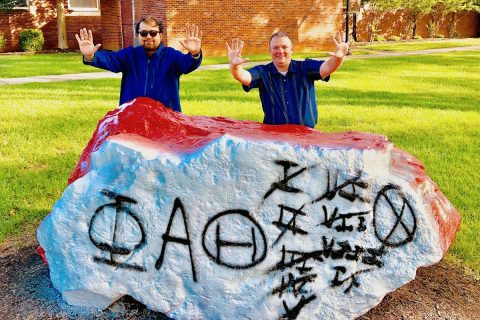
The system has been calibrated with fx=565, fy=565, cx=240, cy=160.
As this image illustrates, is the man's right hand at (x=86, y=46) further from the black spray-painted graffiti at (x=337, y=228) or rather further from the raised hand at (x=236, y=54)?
the black spray-painted graffiti at (x=337, y=228)

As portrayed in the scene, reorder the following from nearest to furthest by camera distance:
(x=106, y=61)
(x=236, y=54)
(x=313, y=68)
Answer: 1. (x=236, y=54)
2. (x=313, y=68)
3. (x=106, y=61)

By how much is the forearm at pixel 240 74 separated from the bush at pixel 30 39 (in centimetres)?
2008

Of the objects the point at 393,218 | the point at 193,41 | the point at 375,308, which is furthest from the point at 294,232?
the point at 193,41

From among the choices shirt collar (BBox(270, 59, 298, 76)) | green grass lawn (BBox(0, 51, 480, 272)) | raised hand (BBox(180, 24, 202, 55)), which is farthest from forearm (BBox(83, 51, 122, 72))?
green grass lawn (BBox(0, 51, 480, 272))

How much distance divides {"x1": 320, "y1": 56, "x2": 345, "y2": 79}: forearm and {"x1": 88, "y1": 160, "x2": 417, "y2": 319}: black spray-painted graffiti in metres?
1.08

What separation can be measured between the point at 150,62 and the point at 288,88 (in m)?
1.10

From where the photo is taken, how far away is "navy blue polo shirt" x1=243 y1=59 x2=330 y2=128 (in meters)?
3.89

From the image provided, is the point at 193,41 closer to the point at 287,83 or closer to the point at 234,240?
the point at 287,83

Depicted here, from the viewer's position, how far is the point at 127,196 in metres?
3.02

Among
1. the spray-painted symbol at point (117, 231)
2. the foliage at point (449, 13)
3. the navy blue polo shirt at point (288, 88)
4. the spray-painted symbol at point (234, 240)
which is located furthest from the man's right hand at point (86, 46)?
the foliage at point (449, 13)

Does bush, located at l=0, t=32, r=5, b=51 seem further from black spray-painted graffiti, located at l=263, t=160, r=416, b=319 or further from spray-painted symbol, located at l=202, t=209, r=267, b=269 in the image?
black spray-painted graffiti, located at l=263, t=160, r=416, b=319

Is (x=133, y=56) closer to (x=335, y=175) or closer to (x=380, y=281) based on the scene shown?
(x=335, y=175)

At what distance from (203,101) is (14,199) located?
4.60 meters

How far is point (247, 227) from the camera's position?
2.99 m
